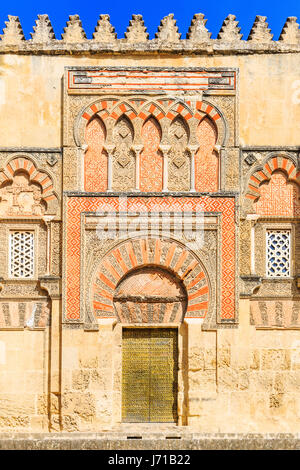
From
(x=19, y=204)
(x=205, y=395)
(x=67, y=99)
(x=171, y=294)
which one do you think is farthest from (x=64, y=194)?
(x=205, y=395)

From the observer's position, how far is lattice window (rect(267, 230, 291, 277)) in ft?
28.9

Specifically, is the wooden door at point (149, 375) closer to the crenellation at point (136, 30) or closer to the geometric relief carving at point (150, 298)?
the geometric relief carving at point (150, 298)

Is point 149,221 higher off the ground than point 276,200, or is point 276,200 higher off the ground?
point 276,200

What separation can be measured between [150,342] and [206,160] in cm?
219

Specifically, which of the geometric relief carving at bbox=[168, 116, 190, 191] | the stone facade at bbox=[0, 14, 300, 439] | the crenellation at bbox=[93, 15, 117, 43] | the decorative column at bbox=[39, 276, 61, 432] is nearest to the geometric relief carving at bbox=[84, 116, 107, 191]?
the stone facade at bbox=[0, 14, 300, 439]

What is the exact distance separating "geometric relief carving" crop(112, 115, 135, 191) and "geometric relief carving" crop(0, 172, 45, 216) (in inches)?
35.2

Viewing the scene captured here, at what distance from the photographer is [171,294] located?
874 centimetres

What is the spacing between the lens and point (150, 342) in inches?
345

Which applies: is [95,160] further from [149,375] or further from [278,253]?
[149,375]

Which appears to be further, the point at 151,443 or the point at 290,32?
the point at 290,32

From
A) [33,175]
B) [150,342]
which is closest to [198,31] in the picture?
[33,175]

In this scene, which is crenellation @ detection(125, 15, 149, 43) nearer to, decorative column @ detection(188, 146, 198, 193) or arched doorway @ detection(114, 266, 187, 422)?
decorative column @ detection(188, 146, 198, 193)

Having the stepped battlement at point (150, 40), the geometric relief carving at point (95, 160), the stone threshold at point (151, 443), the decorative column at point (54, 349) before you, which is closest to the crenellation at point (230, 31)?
the stepped battlement at point (150, 40)

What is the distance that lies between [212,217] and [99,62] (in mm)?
2224
